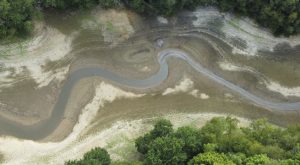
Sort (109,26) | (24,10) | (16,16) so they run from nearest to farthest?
(16,16) → (24,10) → (109,26)

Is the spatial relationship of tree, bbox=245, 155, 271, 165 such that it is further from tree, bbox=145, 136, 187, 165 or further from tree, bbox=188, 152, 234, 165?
tree, bbox=145, 136, 187, 165

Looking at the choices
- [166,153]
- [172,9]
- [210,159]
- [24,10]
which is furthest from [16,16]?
[210,159]

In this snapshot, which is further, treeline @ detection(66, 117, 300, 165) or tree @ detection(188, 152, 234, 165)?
treeline @ detection(66, 117, 300, 165)

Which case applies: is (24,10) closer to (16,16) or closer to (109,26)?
(16,16)

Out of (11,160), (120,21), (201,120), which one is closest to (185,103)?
(201,120)

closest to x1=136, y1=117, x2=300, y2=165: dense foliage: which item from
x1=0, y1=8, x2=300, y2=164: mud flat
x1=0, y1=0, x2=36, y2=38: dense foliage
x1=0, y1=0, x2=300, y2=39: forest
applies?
x1=0, y1=8, x2=300, y2=164: mud flat

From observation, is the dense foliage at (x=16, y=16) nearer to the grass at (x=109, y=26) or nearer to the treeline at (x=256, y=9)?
the grass at (x=109, y=26)
